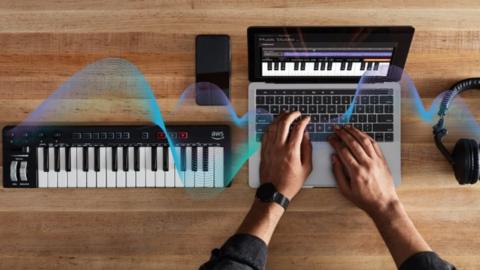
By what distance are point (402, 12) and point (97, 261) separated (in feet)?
3.76

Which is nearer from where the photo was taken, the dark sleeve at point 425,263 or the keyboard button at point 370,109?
the dark sleeve at point 425,263

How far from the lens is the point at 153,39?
1.54 meters

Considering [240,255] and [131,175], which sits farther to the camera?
[131,175]

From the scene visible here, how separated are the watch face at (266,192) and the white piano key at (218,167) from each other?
11 centimetres

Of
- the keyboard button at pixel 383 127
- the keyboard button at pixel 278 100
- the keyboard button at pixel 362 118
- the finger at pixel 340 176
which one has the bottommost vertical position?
the finger at pixel 340 176

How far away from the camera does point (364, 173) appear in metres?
1.50

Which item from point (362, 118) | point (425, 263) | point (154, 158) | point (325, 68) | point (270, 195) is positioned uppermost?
point (325, 68)

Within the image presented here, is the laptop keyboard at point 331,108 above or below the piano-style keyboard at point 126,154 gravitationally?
above

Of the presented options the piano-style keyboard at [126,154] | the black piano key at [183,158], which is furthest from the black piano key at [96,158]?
the black piano key at [183,158]

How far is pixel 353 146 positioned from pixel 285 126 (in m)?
0.20

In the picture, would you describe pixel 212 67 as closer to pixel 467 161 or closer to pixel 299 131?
pixel 299 131

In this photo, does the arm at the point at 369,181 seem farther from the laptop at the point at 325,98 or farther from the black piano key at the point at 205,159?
the black piano key at the point at 205,159

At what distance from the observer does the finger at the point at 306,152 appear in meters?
1.50

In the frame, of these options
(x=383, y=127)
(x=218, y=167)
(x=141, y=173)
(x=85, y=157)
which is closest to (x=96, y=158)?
(x=85, y=157)
